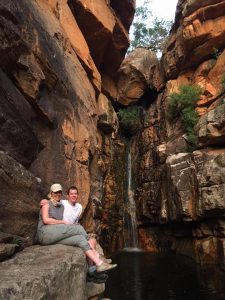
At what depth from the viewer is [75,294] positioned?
4734 mm

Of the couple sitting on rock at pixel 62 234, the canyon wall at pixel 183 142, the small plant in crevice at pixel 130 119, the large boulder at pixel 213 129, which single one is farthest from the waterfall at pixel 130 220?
the couple sitting on rock at pixel 62 234

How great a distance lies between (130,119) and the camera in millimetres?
23234

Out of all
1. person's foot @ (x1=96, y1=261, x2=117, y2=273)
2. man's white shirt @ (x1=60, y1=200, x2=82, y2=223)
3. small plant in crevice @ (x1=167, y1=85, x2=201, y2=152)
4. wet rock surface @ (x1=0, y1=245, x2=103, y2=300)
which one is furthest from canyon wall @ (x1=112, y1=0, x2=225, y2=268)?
wet rock surface @ (x1=0, y1=245, x2=103, y2=300)

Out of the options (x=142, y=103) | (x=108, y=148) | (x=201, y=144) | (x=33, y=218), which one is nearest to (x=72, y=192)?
(x=33, y=218)

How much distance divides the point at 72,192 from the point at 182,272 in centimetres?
854

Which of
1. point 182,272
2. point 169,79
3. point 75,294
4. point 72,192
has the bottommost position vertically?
point 75,294

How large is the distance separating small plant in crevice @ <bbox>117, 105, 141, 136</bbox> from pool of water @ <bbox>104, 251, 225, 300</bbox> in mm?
10450

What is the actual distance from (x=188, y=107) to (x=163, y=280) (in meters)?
10.2

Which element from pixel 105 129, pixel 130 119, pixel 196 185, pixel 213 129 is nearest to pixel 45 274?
pixel 196 185

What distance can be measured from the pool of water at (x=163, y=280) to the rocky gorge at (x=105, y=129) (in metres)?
1.27

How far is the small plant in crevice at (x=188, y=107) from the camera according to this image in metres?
17.0

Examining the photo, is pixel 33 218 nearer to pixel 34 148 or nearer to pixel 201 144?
pixel 34 148

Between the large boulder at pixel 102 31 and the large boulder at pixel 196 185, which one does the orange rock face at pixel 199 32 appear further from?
the large boulder at pixel 196 185

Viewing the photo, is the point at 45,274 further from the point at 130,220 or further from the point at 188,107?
the point at 130,220
